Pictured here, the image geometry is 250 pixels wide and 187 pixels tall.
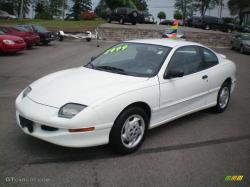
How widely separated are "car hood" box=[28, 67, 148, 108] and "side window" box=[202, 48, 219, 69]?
1.84 m

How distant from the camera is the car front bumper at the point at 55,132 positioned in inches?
165

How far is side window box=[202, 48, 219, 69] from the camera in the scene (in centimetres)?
634

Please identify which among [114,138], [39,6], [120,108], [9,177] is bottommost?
[9,177]

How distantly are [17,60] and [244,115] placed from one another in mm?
10464

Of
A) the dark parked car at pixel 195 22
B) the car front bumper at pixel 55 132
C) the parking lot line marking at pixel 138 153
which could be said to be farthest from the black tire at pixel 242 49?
the dark parked car at pixel 195 22

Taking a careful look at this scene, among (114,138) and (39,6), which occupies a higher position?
(39,6)

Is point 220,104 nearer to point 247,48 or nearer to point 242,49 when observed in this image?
point 247,48

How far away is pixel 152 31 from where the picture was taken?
99.4 ft

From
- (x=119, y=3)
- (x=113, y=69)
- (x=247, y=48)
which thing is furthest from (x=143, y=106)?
(x=119, y=3)

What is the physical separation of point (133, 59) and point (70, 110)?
1686 millimetres

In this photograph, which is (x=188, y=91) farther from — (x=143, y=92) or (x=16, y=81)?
(x=16, y=81)

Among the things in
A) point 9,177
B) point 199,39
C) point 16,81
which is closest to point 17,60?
point 16,81

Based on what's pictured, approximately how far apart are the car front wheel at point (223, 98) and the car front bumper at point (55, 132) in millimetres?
3141

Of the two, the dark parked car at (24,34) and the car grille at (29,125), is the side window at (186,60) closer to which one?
the car grille at (29,125)
